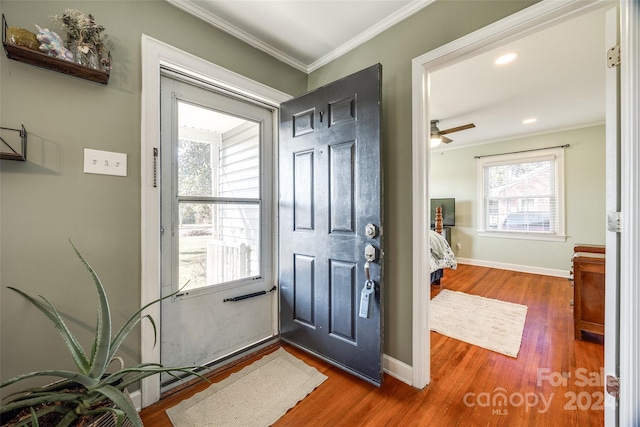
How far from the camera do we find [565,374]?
69.1 inches

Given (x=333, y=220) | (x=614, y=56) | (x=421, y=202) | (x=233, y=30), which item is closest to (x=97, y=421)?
(x=333, y=220)

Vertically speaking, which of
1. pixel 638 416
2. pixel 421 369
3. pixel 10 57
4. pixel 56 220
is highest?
pixel 10 57

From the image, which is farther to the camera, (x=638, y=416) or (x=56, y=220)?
(x=56, y=220)

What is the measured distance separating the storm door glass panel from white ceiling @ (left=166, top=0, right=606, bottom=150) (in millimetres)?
680

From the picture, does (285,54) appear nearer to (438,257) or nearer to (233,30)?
(233,30)

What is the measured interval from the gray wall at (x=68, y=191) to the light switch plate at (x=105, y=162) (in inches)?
1.0

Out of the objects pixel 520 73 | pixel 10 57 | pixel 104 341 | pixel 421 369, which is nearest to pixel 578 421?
pixel 421 369

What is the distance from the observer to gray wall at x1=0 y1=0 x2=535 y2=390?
3.72ft

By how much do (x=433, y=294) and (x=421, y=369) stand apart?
202cm

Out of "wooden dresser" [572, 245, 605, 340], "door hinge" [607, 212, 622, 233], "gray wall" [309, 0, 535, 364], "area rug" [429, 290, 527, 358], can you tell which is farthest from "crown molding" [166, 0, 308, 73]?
"wooden dresser" [572, 245, 605, 340]

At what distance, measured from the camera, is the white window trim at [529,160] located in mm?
4238

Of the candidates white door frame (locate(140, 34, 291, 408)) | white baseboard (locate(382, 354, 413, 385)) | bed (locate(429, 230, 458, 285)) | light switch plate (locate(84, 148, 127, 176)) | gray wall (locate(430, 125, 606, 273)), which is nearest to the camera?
light switch plate (locate(84, 148, 127, 176))

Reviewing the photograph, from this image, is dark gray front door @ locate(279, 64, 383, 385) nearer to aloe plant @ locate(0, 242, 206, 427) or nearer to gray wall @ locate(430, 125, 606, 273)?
aloe plant @ locate(0, 242, 206, 427)

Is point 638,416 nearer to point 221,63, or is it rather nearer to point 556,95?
point 221,63
